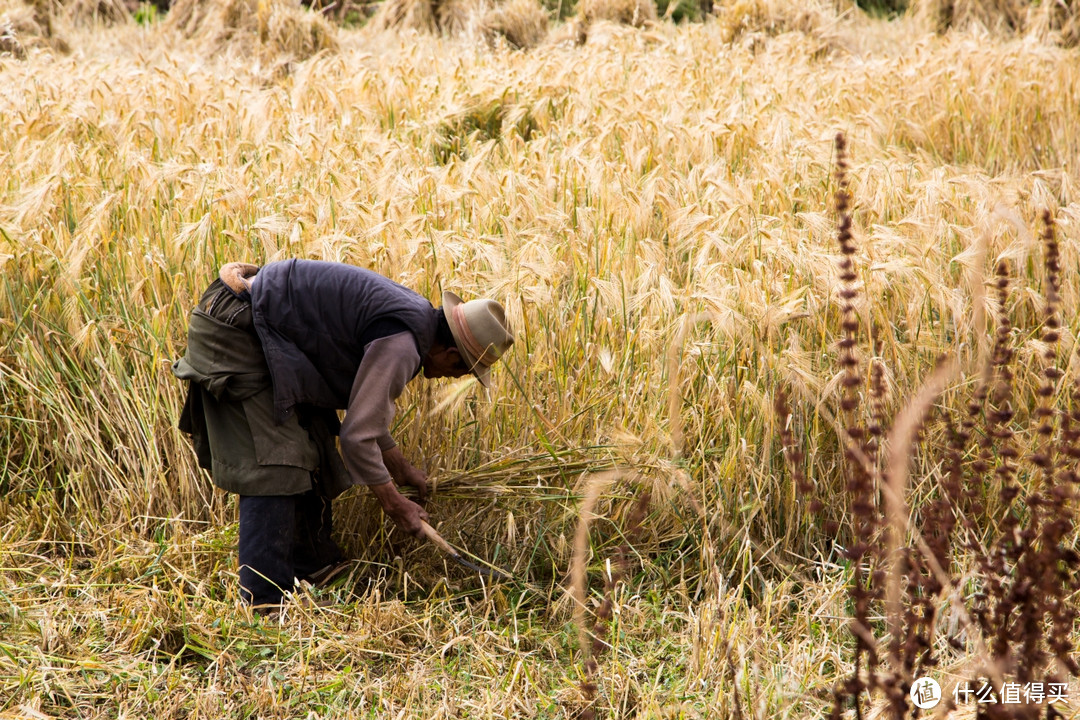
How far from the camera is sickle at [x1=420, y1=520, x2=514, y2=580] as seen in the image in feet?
9.18

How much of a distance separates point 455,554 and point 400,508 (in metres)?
0.24

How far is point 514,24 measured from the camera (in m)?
10.2

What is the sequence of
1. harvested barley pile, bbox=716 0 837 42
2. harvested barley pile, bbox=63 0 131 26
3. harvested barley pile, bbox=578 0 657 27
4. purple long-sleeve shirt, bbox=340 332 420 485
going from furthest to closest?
harvested barley pile, bbox=63 0 131 26 < harvested barley pile, bbox=578 0 657 27 < harvested barley pile, bbox=716 0 837 42 < purple long-sleeve shirt, bbox=340 332 420 485

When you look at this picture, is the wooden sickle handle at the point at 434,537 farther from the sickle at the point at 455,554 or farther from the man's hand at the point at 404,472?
the man's hand at the point at 404,472

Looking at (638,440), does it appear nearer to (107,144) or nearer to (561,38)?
(107,144)

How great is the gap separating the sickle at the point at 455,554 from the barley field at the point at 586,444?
0.06m

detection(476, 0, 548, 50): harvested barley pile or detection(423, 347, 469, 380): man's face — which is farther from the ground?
detection(476, 0, 548, 50): harvested barley pile

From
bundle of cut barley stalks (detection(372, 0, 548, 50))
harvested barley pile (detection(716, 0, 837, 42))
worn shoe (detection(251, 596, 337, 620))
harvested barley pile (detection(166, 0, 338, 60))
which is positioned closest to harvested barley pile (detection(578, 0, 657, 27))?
bundle of cut barley stalks (detection(372, 0, 548, 50))

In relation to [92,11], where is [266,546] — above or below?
below

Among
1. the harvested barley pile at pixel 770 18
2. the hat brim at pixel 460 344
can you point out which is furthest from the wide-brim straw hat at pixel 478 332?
the harvested barley pile at pixel 770 18

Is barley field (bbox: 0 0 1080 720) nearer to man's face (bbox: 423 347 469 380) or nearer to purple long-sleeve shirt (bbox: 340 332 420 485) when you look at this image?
man's face (bbox: 423 347 469 380)

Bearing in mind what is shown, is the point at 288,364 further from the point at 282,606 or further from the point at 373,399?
the point at 282,606

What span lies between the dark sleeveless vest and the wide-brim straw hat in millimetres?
79

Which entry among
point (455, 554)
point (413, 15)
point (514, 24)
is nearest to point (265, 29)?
point (413, 15)
